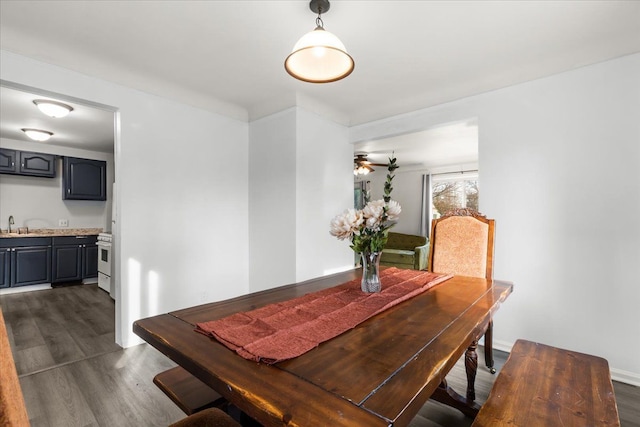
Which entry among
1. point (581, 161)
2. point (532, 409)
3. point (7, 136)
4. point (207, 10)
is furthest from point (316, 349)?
point (7, 136)

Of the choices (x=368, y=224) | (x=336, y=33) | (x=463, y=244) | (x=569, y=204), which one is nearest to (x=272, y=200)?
(x=336, y=33)

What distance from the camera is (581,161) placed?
2.26 meters

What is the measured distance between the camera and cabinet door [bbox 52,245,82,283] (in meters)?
4.59

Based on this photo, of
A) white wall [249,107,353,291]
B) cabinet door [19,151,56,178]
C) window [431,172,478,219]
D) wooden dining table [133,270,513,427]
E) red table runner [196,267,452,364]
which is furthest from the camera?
window [431,172,478,219]

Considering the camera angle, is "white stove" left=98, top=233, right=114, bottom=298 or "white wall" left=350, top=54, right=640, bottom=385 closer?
"white wall" left=350, top=54, right=640, bottom=385

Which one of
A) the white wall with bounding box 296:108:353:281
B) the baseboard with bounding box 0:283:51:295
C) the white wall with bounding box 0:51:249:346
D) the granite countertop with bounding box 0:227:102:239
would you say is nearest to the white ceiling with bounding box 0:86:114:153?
the white wall with bounding box 0:51:249:346

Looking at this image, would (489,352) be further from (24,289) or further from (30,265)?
(24,289)

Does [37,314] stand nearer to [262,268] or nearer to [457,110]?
[262,268]

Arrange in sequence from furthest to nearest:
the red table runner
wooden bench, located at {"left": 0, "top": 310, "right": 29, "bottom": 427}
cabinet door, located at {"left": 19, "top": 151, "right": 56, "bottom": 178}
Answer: cabinet door, located at {"left": 19, "top": 151, "right": 56, "bottom": 178}, the red table runner, wooden bench, located at {"left": 0, "top": 310, "right": 29, "bottom": 427}

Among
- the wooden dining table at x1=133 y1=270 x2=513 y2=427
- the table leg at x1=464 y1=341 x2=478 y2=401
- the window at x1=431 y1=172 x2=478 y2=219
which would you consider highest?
the window at x1=431 y1=172 x2=478 y2=219

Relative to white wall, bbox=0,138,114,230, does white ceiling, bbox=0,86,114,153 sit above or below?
above

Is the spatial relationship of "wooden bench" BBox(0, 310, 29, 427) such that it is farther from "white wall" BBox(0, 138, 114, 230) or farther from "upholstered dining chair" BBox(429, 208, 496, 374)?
"white wall" BBox(0, 138, 114, 230)

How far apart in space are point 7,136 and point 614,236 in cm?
726

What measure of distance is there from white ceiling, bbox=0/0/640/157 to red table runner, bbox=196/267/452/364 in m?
1.69
